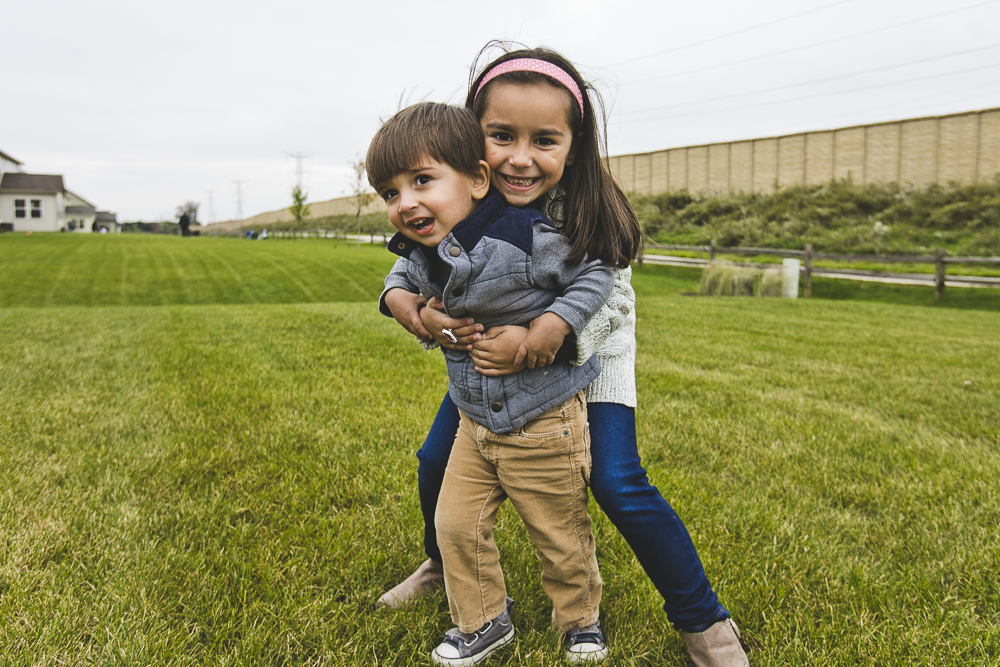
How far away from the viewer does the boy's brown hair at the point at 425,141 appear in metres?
1.49

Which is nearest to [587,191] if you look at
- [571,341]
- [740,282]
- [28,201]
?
[571,341]

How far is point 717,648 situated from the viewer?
168 centimetres

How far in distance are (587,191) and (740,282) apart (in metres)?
13.9

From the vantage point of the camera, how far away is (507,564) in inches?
87.6

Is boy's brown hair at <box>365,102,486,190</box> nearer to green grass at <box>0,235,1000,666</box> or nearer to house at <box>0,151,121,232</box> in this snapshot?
green grass at <box>0,235,1000,666</box>

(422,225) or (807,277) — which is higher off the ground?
(422,225)

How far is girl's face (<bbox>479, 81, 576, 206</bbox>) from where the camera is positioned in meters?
1.56

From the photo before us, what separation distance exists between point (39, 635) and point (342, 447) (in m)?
1.60

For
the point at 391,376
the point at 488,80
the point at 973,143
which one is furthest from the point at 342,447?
the point at 973,143

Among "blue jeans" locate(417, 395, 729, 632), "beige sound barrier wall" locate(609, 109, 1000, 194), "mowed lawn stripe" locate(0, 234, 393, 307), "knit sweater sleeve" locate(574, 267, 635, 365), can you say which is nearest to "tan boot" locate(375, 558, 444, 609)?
"blue jeans" locate(417, 395, 729, 632)

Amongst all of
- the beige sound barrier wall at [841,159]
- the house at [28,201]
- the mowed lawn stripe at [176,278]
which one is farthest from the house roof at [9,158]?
the beige sound barrier wall at [841,159]

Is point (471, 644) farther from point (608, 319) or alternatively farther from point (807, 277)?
point (807, 277)

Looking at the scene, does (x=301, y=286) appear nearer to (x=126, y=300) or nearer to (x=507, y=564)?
(x=126, y=300)

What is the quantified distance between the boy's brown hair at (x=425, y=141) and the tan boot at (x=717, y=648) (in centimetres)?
139
